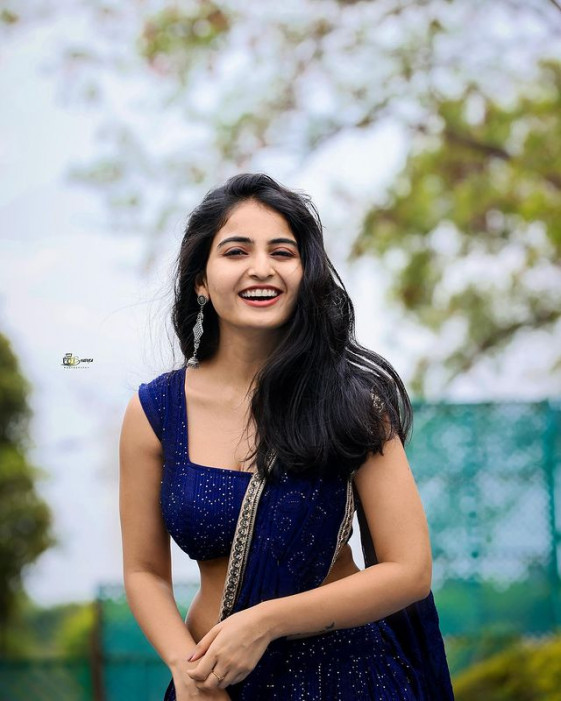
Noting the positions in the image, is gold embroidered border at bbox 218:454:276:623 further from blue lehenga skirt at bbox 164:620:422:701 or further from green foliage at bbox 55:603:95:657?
green foliage at bbox 55:603:95:657

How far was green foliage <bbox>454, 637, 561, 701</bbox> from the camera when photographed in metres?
4.37

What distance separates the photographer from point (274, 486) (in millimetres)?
1773

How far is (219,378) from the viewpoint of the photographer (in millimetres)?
1940

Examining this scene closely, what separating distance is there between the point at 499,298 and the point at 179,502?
14.9ft

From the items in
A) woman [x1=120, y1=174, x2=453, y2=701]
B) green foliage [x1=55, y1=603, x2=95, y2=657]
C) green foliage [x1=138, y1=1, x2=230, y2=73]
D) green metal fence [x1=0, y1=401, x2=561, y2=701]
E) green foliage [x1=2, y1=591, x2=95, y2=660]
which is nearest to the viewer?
woman [x1=120, y1=174, x2=453, y2=701]

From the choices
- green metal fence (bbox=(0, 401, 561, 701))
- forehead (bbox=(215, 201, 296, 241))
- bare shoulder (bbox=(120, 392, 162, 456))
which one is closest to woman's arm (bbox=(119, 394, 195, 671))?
bare shoulder (bbox=(120, 392, 162, 456))

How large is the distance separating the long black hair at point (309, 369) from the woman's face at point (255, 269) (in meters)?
0.02

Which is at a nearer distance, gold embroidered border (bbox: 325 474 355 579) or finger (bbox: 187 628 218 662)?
finger (bbox: 187 628 218 662)

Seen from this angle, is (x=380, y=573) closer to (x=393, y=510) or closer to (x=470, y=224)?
(x=393, y=510)

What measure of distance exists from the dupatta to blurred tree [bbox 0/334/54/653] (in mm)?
3651

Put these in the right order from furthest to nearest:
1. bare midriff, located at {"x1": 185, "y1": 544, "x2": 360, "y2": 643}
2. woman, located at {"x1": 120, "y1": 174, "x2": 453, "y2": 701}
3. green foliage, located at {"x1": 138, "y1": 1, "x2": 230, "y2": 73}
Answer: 1. green foliage, located at {"x1": 138, "y1": 1, "x2": 230, "y2": 73}
2. bare midriff, located at {"x1": 185, "y1": 544, "x2": 360, "y2": 643}
3. woman, located at {"x1": 120, "y1": 174, "x2": 453, "y2": 701}

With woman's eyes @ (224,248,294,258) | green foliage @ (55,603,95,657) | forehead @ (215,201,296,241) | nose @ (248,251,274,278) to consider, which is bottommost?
green foliage @ (55,603,95,657)

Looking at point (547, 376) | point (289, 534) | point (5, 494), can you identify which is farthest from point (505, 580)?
point (289, 534)

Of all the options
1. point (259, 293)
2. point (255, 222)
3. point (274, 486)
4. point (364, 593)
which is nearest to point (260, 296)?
point (259, 293)
